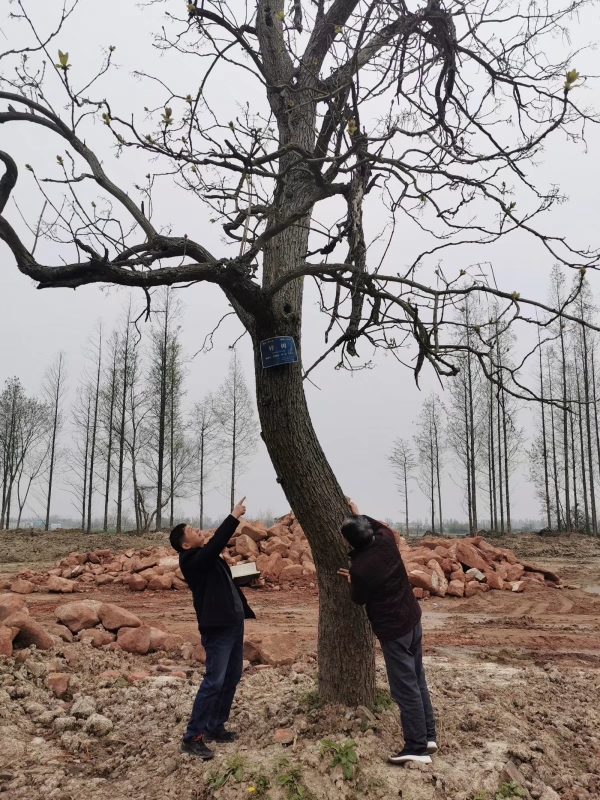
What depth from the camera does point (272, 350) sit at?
4141mm

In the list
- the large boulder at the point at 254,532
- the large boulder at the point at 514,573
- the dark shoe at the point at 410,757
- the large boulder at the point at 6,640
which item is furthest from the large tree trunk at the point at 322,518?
the large boulder at the point at 254,532

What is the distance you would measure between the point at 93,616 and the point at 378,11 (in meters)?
7.45

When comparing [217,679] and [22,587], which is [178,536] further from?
[22,587]

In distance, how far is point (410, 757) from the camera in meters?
3.45

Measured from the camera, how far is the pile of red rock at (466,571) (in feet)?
39.6

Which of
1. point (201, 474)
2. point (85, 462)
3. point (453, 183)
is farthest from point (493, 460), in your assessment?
point (453, 183)

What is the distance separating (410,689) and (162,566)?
1111cm

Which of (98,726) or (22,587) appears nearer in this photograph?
(98,726)

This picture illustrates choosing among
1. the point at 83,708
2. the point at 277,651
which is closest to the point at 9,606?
the point at 83,708

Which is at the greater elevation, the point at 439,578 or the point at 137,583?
the point at 439,578

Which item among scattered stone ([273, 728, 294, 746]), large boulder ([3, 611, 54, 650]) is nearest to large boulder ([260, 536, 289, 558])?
large boulder ([3, 611, 54, 650])

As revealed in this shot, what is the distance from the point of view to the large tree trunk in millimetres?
4031

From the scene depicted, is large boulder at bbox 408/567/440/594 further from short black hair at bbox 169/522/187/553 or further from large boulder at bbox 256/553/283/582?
short black hair at bbox 169/522/187/553

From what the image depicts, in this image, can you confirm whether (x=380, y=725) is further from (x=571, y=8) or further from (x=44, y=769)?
(x=571, y=8)
